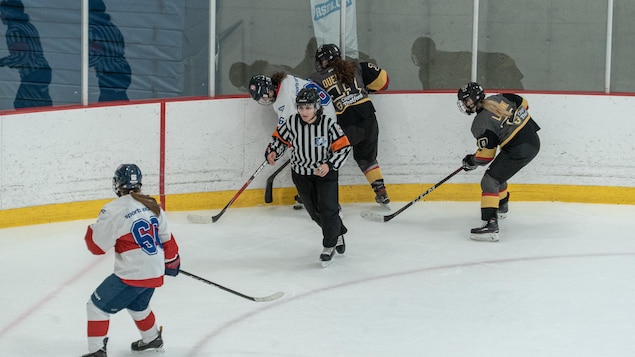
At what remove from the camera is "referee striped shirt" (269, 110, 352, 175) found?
18.6ft

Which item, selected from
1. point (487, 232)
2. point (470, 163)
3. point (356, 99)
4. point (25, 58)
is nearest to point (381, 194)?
point (356, 99)

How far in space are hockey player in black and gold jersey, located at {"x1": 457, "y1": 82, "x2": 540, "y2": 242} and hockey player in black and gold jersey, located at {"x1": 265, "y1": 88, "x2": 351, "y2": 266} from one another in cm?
97

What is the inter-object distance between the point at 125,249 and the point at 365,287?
1641 mm

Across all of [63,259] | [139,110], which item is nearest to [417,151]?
[139,110]

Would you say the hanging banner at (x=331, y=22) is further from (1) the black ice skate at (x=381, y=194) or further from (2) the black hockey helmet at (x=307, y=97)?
(2) the black hockey helmet at (x=307, y=97)

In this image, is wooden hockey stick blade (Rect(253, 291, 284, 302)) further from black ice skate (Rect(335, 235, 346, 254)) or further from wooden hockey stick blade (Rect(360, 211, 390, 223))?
wooden hockey stick blade (Rect(360, 211, 390, 223))

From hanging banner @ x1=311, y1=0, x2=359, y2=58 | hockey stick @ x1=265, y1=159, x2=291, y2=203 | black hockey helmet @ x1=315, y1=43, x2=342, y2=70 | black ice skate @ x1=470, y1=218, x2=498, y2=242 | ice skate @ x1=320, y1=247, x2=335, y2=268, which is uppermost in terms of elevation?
hanging banner @ x1=311, y1=0, x2=359, y2=58

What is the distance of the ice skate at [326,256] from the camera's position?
5.84 meters

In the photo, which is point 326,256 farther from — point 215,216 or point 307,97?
point 215,216

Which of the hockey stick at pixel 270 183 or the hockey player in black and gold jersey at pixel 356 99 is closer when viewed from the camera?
the hockey player in black and gold jersey at pixel 356 99

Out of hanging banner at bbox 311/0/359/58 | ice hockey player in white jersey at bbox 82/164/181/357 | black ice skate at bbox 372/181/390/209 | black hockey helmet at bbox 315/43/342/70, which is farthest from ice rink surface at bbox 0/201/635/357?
hanging banner at bbox 311/0/359/58

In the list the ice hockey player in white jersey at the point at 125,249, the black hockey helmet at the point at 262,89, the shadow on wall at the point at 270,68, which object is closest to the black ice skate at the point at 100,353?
the ice hockey player in white jersey at the point at 125,249

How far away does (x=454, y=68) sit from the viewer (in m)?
7.54

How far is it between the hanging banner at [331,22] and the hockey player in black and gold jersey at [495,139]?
4.17 feet
